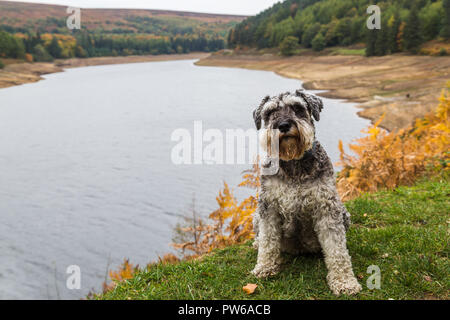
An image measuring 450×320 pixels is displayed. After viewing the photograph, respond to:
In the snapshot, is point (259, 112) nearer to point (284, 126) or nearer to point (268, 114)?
point (268, 114)

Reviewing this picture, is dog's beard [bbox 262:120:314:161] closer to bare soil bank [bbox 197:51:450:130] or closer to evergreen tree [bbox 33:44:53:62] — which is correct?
bare soil bank [bbox 197:51:450:130]

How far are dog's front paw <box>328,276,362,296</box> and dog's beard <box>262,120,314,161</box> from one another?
183 cm

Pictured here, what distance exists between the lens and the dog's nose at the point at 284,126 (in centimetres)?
476

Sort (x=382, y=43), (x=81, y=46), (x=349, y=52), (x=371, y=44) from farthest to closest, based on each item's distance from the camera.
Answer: (x=81, y=46), (x=349, y=52), (x=371, y=44), (x=382, y=43)

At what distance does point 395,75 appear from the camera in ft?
158

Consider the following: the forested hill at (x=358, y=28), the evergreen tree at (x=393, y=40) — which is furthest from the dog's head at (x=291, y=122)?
the evergreen tree at (x=393, y=40)

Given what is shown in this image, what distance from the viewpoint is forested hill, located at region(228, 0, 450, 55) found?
6794cm

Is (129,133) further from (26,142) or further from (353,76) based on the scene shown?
(353,76)

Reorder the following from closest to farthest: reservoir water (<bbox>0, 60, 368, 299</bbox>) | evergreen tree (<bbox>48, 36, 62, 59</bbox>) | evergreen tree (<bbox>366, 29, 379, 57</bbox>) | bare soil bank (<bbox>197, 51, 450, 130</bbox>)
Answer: reservoir water (<bbox>0, 60, 368, 299</bbox>), bare soil bank (<bbox>197, 51, 450, 130</bbox>), evergreen tree (<bbox>366, 29, 379, 57</bbox>), evergreen tree (<bbox>48, 36, 62, 59</bbox>)

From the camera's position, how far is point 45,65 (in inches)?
3935

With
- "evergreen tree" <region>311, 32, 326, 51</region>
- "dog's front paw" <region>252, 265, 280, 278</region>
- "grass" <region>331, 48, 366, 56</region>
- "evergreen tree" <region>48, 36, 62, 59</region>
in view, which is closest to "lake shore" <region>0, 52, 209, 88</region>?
"evergreen tree" <region>48, 36, 62, 59</region>

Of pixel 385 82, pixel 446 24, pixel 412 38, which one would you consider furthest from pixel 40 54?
pixel 446 24

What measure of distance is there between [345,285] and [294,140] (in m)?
2.15
